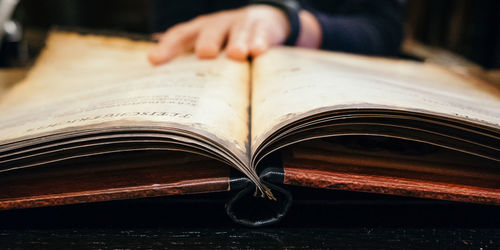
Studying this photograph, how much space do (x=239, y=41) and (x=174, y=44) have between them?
14cm

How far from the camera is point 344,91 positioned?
44 centimetres

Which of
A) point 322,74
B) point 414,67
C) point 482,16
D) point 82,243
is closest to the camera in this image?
point 82,243

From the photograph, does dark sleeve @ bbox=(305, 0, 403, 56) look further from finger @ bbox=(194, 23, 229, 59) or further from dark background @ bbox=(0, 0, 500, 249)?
dark background @ bbox=(0, 0, 500, 249)

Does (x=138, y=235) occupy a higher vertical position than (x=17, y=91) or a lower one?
lower

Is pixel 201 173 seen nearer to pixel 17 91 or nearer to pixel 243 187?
pixel 243 187

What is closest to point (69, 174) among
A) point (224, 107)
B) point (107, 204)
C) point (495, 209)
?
point (107, 204)

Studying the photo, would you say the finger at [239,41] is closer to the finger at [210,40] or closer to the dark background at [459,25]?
the finger at [210,40]

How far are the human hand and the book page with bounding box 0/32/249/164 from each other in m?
0.03

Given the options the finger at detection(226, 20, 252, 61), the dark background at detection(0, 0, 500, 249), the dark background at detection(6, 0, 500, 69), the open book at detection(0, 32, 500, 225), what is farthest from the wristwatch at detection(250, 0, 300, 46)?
the dark background at detection(6, 0, 500, 69)

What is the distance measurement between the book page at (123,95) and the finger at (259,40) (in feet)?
0.16

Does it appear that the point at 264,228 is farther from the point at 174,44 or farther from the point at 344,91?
the point at 174,44

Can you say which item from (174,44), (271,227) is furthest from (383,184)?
(174,44)

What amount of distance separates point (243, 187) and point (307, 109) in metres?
0.11

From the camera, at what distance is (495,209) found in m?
0.44
